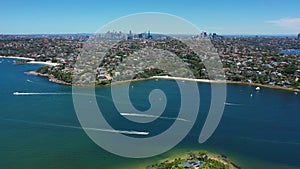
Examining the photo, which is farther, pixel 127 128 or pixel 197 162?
pixel 127 128

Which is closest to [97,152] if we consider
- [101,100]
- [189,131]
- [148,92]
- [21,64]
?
[189,131]

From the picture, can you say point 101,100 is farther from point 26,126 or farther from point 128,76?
point 128,76

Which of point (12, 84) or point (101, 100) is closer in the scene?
point (101, 100)

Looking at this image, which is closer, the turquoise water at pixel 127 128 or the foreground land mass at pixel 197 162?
the foreground land mass at pixel 197 162

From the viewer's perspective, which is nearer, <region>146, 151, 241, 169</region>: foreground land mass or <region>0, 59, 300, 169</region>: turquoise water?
<region>146, 151, 241, 169</region>: foreground land mass

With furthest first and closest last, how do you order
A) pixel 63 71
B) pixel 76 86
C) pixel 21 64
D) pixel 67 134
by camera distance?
pixel 21 64
pixel 63 71
pixel 76 86
pixel 67 134
